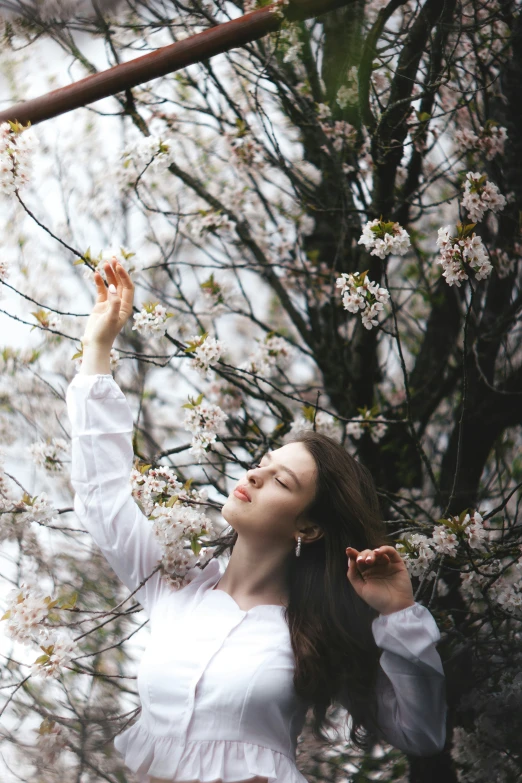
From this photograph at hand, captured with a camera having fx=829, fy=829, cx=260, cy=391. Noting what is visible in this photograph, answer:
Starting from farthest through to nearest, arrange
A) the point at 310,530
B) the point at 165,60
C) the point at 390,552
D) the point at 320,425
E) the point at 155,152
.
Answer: the point at 320,425, the point at 155,152, the point at 165,60, the point at 310,530, the point at 390,552

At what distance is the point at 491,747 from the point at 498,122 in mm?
1414

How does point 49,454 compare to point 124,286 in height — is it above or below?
below

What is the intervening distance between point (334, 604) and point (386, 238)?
2.13 ft

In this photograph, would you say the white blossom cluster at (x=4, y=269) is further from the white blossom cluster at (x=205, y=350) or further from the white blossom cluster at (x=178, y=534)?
the white blossom cluster at (x=178, y=534)

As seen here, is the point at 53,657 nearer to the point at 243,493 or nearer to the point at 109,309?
the point at 243,493

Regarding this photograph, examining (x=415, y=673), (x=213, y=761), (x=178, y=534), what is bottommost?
(x=213, y=761)

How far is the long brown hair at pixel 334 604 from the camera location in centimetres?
137

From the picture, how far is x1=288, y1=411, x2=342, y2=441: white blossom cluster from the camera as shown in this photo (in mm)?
1935

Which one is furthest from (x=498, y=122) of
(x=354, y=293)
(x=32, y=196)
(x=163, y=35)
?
(x=32, y=196)

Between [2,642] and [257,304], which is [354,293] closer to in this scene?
→ [2,642]

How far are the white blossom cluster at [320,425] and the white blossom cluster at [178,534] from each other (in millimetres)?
476

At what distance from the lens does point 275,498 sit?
1.40 m

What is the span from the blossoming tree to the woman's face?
0.09 m

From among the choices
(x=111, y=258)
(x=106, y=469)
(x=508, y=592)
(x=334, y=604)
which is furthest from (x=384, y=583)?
(x=111, y=258)
